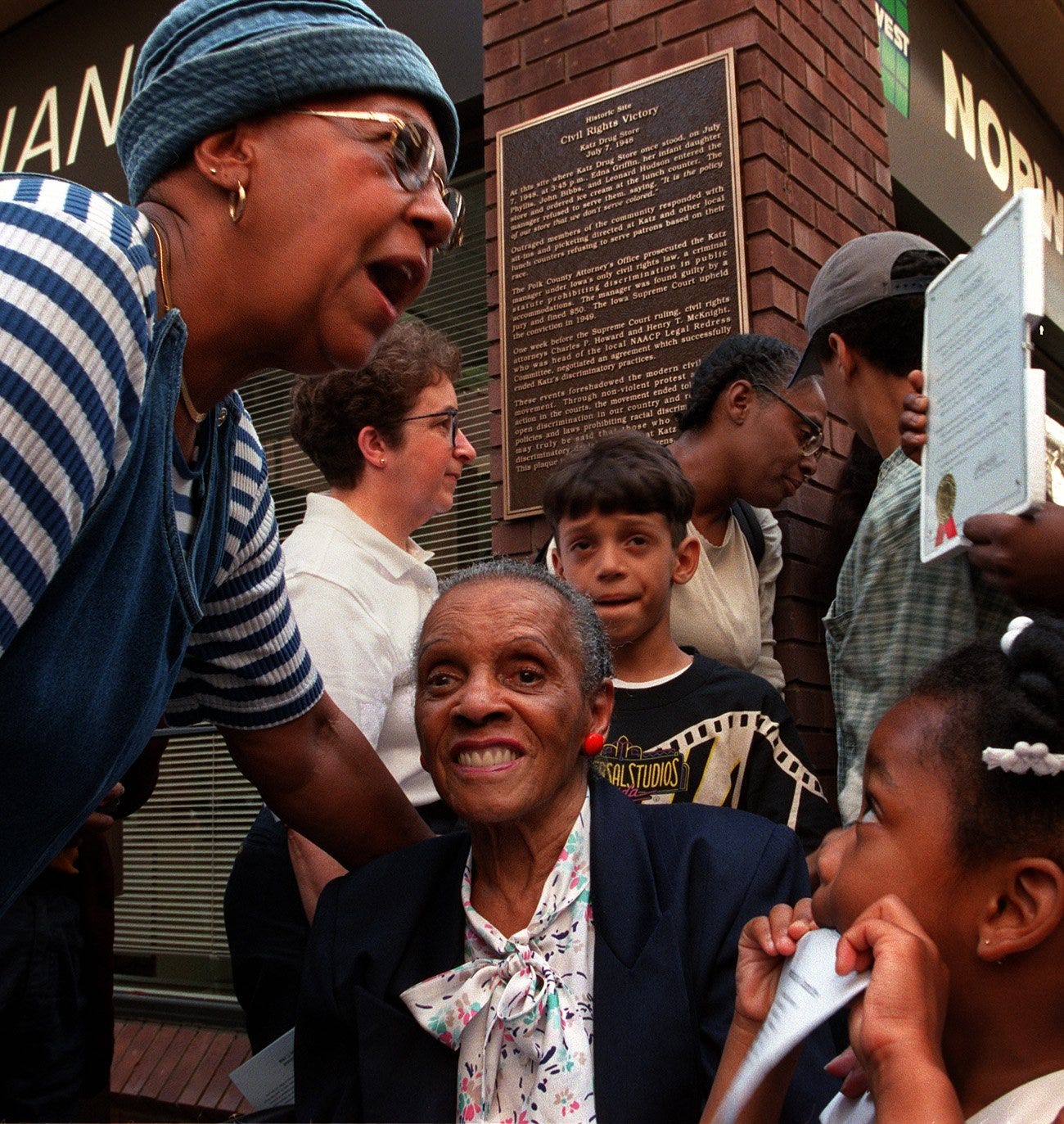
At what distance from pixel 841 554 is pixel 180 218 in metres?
2.77

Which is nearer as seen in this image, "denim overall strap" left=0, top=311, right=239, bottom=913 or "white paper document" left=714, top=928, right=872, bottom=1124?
"white paper document" left=714, top=928, right=872, bottom=1124

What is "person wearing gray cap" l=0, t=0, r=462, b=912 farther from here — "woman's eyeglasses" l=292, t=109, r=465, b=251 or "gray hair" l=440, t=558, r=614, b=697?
"gray hair" l=440, t=558, r=614, b=697

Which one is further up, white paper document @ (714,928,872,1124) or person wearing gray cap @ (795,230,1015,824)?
person wearing gray cap @ (795,230,1015,824)

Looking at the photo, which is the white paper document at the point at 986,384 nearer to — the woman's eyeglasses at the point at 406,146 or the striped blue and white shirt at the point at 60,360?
the woman's eyeglasses at the point at 406,146

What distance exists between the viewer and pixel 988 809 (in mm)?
1551

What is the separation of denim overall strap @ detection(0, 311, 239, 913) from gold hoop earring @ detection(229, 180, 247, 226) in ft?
0.76

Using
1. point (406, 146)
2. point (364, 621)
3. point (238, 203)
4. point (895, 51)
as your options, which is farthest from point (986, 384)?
point (895, 51)

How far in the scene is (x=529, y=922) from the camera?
2.02 metres

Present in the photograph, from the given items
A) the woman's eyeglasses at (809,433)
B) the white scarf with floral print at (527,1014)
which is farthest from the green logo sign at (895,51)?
the white scarf with floral print at (527,1014)

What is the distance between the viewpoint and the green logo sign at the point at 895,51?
575 cm

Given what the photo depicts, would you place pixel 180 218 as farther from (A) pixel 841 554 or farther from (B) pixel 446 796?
(A) pixel 841 554

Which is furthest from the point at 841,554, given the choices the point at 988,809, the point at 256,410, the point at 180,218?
the point at 256,410

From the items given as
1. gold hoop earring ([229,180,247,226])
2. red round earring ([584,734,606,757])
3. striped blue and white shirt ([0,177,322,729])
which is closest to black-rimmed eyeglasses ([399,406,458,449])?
red round earring ([584,734,606,757])

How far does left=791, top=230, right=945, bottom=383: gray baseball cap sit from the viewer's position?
2.91 meters
